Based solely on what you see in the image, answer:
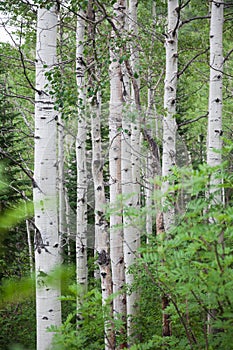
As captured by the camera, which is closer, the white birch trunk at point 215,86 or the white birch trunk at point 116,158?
the white birch trunk at point 116,158

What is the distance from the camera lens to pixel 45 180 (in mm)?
3395

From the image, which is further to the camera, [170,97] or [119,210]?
[170,97]

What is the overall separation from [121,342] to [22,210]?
333cm

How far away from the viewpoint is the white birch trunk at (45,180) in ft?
10.9

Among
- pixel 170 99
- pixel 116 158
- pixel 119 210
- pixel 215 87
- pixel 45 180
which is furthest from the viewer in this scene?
pixel 215 87

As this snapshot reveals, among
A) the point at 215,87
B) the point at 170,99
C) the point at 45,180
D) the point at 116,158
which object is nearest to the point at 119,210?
the point at 45,180

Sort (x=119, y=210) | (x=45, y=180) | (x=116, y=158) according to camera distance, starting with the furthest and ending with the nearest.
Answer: (x=116, y=158) < (x=45, y=180) < (x=119, y=210)

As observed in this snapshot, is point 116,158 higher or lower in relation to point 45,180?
higher

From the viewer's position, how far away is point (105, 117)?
5133 mm

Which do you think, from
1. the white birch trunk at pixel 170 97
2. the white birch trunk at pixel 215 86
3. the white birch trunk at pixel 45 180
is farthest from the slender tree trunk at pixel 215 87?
the white birch trunk at pixel 45 180

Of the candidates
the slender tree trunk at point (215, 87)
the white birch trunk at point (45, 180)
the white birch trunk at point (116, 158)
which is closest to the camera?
the white birch trunk at point (45, 180)

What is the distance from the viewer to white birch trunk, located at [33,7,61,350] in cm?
331

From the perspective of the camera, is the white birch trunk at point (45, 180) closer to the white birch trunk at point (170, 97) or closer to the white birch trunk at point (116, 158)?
the white birch trunk at point (116, 158)

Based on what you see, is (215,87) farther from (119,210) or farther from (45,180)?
(45,180)
